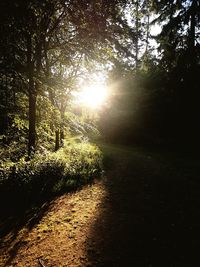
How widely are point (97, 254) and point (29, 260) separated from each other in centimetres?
116

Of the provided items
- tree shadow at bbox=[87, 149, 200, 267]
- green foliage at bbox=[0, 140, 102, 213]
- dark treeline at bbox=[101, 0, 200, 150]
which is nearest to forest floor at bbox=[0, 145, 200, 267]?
tree shadow at bbox=[87, 149, 200, 267]

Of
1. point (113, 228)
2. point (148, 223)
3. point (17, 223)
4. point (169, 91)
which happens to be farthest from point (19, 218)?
point (169, 91)

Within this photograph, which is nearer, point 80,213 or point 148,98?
point 80,213

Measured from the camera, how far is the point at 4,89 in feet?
18.8

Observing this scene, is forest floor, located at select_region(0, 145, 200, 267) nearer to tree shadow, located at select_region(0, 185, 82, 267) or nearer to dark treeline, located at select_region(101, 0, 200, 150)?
tree shadow, located at select_region(0, 185, 82, 267)

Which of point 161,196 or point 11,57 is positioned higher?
point 11,57

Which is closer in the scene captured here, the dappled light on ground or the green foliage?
the dappled light on ground

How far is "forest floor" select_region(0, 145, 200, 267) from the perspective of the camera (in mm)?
3711

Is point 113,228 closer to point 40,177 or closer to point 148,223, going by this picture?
point 148,223

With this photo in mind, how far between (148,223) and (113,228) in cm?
73

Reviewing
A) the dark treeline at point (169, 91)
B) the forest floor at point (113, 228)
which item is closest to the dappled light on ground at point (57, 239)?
the forest floor at point (113, 228)

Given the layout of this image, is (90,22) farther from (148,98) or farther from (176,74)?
(148,98)

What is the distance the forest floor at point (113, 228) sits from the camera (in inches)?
146

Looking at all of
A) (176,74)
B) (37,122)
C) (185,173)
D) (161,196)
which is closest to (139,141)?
(176,74)
